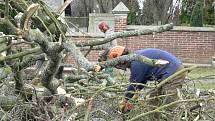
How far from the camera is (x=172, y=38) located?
71.1 feet

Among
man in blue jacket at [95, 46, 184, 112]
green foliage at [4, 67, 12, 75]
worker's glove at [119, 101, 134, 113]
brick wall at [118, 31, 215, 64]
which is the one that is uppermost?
green foliage at [4, 67, 12, 75]

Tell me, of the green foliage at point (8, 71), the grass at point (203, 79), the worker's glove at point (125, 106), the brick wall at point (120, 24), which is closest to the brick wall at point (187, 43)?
the brick wall at point (120, 24)

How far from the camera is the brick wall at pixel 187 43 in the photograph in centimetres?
2148

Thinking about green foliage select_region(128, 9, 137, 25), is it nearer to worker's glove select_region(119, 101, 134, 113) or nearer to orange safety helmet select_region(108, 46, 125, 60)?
orange safety helmet select_region(108, 46, 125, 60)


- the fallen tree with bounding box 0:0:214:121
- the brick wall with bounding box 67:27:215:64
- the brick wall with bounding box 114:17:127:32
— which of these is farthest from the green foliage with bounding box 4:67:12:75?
the brick wall with bounding box 67:27:215:64

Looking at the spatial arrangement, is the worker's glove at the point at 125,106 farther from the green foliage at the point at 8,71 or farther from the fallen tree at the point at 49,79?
the green foliage at the point at 8,71

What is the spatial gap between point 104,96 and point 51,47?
1175 millimetres

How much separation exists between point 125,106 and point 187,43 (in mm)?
17190

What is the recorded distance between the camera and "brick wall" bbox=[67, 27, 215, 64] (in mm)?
21484

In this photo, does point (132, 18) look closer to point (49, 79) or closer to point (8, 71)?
point (8, 71)

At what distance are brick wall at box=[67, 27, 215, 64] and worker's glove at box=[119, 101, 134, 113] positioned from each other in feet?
54.1

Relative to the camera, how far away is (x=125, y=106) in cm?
477

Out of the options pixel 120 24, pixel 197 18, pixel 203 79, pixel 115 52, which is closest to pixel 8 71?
pixel 115 52

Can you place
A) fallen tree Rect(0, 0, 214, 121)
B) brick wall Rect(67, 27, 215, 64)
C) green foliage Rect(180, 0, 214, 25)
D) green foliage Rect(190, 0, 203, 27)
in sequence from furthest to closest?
green foliage Rect(180, 0, 214, 25), green foliage Rect(190, 0, 203, 27), brick wall Rect(67, 27, 215, 64), fallen tree Rect(0, 0, 214, 121)
